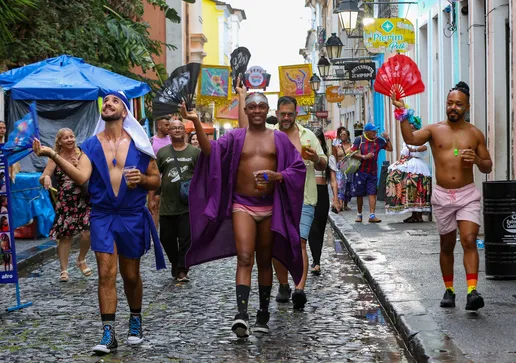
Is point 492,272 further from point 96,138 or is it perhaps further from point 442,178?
point 96,138

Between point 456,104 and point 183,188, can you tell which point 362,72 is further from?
point 456,104

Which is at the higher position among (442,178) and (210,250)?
(442,178)

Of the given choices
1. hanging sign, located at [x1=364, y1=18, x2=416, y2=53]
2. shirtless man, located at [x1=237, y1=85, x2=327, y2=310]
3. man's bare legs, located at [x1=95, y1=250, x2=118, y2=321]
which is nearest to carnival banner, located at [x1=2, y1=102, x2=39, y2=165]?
man's bare legs, located at [x1=95, y1=250, x2=118, y2=321]

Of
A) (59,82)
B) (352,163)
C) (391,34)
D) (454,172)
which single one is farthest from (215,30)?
(454,172)

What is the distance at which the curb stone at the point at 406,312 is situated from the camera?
640 centimetres

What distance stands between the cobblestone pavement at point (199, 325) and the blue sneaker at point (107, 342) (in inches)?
2.4

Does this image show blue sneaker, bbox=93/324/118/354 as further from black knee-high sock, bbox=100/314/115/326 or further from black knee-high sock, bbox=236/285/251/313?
black knee-high sock, bbox=236/285/251/313

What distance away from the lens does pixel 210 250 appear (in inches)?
312

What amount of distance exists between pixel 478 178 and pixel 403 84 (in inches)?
257

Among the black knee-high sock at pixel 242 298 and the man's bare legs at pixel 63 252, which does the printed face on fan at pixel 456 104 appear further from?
the man's bare legs at pixel 63 252

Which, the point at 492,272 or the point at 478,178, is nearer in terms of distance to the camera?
the point at 492,272

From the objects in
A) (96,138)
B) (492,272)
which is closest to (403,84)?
(492,272)

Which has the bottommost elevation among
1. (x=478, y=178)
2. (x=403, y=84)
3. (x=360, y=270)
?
(x=360, y=270)

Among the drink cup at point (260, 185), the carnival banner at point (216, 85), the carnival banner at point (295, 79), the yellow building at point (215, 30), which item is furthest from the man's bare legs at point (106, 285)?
the yellow building at point (215, 30)
